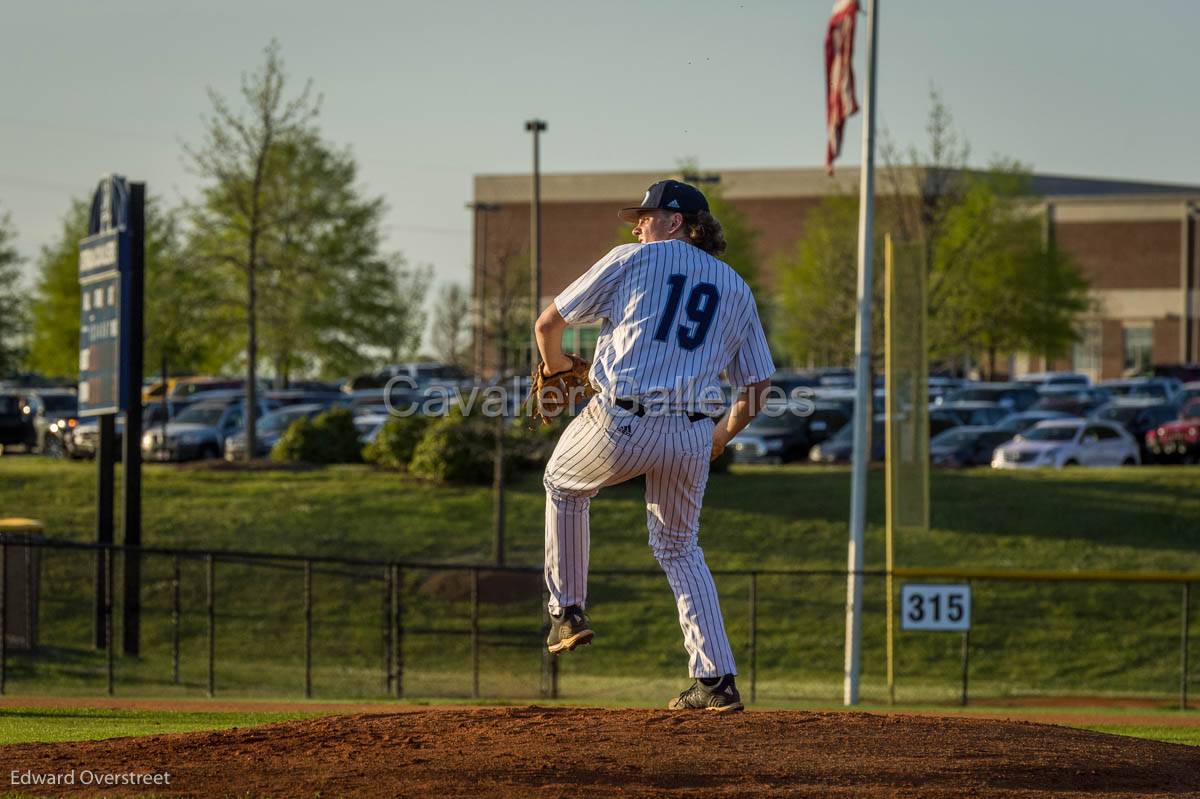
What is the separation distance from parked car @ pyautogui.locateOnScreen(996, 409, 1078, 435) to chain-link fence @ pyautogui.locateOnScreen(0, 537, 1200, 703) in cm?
1264

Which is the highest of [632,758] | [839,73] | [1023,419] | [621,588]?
[839,73]

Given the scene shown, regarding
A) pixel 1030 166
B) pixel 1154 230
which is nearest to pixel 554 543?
pixel 1030 166

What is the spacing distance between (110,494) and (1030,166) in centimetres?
3985

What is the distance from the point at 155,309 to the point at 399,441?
251 inches

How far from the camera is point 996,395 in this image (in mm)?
45719

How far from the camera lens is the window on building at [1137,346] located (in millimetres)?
72812

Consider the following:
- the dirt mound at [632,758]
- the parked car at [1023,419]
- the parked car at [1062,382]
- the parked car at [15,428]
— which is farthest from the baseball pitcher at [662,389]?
the parked car at [1062,382]

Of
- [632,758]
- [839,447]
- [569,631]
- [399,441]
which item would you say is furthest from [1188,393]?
[632,758]

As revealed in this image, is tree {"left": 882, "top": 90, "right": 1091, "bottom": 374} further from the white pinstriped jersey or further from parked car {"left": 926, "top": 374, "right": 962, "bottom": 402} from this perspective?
the white pinstriped jersey

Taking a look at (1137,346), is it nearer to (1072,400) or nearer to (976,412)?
(1072,400)

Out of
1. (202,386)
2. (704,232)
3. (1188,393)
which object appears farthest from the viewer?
(202,386)

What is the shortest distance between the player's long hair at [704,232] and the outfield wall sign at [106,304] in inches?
560

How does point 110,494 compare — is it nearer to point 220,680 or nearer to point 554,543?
point 220,680

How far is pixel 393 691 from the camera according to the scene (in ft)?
63.1
